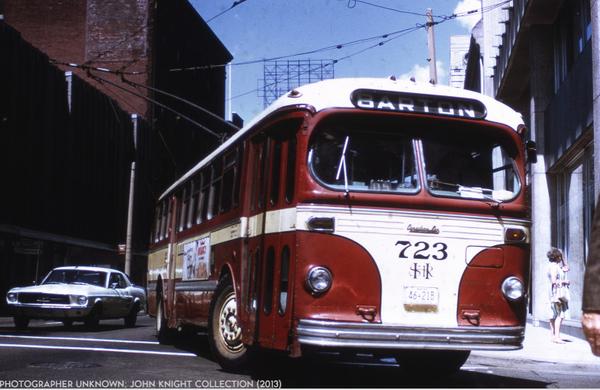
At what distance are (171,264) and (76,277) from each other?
6.49 meters

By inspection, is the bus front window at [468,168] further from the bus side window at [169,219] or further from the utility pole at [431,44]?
the utility pole at [431,44]

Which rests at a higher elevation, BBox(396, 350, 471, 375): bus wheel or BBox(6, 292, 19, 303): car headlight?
BBox(6, 292, 19, 303): car headlight

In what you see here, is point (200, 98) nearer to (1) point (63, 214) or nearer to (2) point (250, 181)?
(1) point (63, 214)

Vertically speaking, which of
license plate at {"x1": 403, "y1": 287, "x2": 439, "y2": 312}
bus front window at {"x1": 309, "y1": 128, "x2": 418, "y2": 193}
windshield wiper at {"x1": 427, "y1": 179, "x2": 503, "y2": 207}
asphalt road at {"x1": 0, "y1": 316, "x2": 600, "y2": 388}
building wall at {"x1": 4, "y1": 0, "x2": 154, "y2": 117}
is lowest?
asphalt road at {"x1": 0, "y1": 316, "x2": 600, "y2": 388}

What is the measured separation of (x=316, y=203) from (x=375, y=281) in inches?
36.1

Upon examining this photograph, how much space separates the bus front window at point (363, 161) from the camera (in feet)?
26.7

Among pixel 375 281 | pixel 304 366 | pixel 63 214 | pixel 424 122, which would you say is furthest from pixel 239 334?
pixel 63 214

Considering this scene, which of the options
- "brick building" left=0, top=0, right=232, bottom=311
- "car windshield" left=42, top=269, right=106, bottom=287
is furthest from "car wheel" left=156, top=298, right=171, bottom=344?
"brick building" left=0, top=0, right=232, bottom=311

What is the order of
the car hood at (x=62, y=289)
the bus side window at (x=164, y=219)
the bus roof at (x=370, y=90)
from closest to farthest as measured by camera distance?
the bus roof at (x=370, y=90) < the bus side window at (x=164, y=219) < the car hood at (x=62, y=289)

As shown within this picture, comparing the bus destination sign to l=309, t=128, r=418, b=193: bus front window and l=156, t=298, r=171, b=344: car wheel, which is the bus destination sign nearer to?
l=309, t=128, r=418, b=193: bus front window

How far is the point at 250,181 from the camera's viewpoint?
9.79 meters

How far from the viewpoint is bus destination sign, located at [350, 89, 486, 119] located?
27.1ft

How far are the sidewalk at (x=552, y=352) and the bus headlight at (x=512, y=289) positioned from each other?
4.57 m

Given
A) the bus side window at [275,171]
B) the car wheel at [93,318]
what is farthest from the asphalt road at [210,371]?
the car wheel at [93,318]
